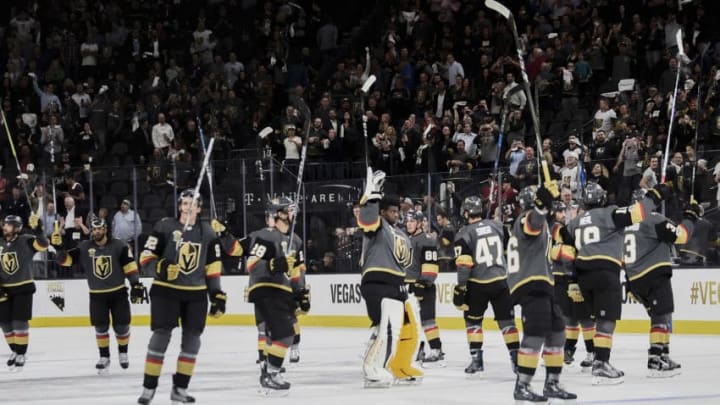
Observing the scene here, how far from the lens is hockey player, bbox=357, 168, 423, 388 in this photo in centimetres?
1260

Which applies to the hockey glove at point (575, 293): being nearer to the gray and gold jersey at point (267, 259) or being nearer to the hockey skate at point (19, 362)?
the gray and gold jersey at point (267, 259)

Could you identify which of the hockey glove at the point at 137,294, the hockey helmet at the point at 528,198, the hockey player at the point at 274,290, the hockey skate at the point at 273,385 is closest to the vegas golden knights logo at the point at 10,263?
the hockey glove at the point at 137,294

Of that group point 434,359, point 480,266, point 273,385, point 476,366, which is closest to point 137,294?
point 273,385

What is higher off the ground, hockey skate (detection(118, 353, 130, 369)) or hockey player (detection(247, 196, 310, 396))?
hockey player (detection(247, 196, 310, 396))

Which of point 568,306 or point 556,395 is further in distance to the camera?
point 568,306

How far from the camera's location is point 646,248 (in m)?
13.5

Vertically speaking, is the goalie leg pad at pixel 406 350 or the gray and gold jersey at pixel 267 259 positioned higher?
the gray and gold jersey at pixel 267 259

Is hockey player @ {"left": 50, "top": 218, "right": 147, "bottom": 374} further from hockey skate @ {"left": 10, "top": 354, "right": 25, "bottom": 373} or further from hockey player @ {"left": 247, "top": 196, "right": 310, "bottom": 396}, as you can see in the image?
hockey player @ {"left": 247, "top": 196, "right": 310, "bottom": 396}

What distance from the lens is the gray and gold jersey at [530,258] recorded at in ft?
34.6

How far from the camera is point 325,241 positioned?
22.2 m

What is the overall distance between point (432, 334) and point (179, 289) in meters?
5.10

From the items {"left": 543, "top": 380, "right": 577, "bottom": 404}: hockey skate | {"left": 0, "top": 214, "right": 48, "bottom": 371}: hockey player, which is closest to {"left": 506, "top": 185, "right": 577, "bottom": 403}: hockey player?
{"left": 543, "top": 380, "right": 577, "bottom": 404}: hockey skate

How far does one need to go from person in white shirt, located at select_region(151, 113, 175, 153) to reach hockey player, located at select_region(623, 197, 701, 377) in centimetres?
1331

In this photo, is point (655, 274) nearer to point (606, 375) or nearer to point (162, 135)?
point (606, 375)
